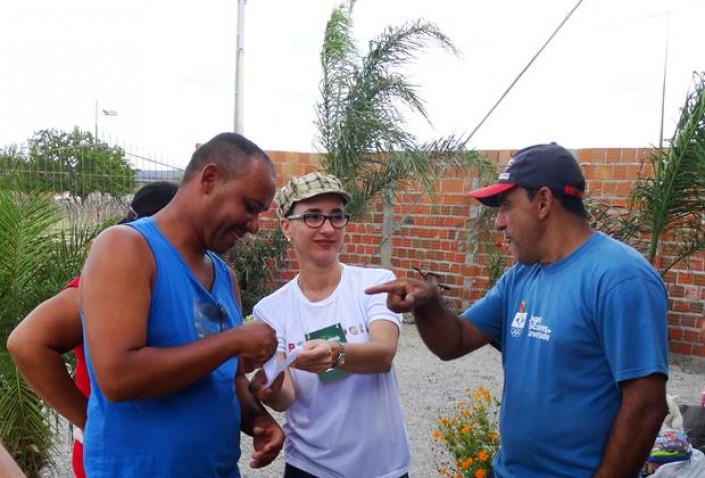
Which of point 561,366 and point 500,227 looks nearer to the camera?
point 561,366

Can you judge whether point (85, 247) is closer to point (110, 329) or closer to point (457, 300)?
point (110, 329)

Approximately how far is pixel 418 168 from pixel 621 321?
524cm

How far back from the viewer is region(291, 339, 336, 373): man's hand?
2.20 meters

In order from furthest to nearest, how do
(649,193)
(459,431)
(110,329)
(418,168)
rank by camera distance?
(418,168), (649,193), (459,431), (110,329)

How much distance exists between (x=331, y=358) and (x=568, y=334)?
755 mm

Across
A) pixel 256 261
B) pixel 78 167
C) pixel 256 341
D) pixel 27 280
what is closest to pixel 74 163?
pixel 78 167

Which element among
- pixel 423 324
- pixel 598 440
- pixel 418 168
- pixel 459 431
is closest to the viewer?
pixel 598 440

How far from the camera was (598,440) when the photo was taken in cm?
201

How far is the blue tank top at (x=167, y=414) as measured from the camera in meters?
1.78

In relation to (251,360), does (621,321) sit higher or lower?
higher

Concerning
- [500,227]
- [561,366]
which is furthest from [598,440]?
[500,227]

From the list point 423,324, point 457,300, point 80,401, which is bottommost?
point 457,300

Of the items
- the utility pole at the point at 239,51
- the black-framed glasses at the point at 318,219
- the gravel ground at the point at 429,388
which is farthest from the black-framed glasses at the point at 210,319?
the utility pole at the point at 239,51

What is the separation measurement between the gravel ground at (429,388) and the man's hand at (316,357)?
2744 mm
